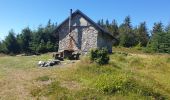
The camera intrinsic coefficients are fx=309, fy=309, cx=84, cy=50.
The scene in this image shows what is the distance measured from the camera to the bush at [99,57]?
2408 centimetres

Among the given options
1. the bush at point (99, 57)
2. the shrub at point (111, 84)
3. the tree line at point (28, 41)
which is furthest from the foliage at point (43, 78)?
the tree line at point (28, 41)

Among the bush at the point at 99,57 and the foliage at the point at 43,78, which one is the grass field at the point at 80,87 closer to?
the foliage at the point at 43,78

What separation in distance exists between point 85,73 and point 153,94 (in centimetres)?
577

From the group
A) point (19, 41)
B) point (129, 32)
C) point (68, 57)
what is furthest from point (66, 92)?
point (129, 32)

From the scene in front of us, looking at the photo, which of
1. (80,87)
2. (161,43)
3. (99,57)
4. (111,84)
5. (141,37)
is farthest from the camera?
(141,37)

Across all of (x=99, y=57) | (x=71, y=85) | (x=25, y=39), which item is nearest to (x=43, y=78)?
(x=71, y=85)

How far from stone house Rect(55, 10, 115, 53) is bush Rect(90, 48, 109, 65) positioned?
13955mm

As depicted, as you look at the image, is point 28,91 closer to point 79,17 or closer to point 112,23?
point 79,17

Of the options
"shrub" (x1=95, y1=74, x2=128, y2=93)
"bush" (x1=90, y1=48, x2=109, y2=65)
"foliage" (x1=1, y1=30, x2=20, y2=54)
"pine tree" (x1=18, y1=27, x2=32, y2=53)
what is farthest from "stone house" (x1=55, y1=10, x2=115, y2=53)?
"shrub" (x1=95, y1=74, x2=128, y2=93)

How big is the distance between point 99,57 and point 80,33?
52.4 ft

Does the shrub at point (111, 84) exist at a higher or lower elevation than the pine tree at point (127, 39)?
lower

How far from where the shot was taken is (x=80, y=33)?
40094mm

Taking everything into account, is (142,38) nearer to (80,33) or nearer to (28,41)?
(28,41)

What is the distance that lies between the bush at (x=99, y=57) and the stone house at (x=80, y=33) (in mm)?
13955
